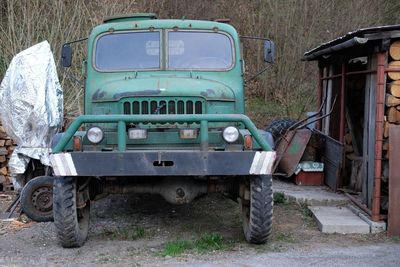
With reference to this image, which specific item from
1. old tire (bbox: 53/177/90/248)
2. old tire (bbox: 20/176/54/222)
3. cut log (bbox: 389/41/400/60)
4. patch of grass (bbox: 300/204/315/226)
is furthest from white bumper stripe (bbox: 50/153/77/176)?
cut log (bbox: 389/41/400/60)

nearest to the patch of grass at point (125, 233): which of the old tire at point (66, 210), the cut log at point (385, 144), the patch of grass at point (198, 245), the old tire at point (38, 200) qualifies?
the patch of grass at point (198, 245)

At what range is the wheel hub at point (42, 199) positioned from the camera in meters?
7.20

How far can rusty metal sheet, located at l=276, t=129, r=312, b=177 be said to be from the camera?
30.6 feet

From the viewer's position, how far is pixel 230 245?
19.9 ft

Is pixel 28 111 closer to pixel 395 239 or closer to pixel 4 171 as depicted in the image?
pixel 4 171

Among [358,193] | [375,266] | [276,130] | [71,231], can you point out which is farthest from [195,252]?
[276,130]

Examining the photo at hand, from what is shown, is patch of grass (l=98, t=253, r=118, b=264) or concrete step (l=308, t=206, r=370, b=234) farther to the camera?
concrete step (l=308, t=206, r=370, b=234)

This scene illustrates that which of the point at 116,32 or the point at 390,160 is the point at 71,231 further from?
the point at 390,160

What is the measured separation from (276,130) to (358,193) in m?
2.15

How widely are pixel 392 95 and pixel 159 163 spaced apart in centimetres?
309

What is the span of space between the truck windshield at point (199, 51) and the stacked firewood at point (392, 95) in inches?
74.9

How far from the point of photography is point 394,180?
6531 millimetres

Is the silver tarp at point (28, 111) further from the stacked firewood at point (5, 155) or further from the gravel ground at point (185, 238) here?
the gravel ground at point (185, 238)

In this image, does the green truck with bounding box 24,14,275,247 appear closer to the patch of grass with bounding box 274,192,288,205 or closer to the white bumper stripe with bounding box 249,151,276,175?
the white bumper stripe with bounding box 249,151,276,175
